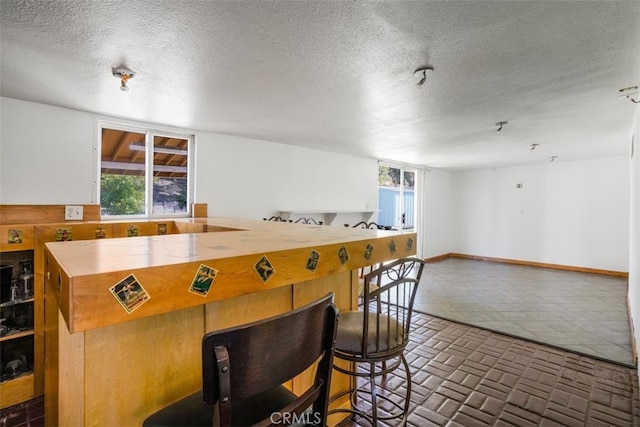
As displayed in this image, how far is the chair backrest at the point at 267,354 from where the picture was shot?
60cm

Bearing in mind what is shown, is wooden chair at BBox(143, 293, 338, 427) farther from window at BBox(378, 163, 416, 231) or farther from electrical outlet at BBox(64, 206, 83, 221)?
window at BBox(378, 163, 416, 231)

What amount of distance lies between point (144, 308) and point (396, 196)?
21.7 feet

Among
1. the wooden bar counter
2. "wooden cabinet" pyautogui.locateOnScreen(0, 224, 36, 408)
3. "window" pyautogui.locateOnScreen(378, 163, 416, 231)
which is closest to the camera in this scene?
the wooden bar counter

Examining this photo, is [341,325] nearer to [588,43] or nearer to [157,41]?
[157,41]

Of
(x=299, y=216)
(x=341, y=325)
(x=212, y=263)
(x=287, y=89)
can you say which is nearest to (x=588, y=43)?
(x=287, y=89)

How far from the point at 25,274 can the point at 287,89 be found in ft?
8.00

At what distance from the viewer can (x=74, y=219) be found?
2863 mm

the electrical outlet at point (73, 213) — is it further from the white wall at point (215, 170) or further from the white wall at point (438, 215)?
the white wall at point (438, 215)

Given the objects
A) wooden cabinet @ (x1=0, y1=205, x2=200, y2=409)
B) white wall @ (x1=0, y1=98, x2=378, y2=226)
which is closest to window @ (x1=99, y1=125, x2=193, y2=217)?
white wall @ (x1=0, y1=98, x2=378, y2=226)

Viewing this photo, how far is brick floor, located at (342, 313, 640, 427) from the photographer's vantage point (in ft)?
6.31

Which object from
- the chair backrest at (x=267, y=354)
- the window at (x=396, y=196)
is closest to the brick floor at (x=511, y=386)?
the chair backrest at (x=267, y=354)

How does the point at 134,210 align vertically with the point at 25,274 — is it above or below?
above

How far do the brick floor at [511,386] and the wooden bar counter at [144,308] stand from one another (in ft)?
4.19

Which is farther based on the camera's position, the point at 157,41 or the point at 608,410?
the point at 608,410
